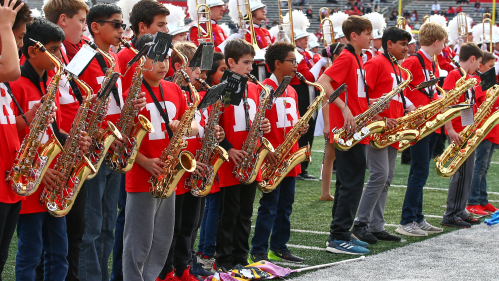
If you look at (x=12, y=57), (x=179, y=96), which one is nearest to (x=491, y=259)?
(x=179, y=96)

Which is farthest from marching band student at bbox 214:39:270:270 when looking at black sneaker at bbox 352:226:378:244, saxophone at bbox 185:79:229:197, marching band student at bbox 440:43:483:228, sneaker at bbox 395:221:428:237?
marching band student at bbox 440:43:483:228

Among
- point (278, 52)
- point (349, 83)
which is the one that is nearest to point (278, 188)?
point (278, 52)

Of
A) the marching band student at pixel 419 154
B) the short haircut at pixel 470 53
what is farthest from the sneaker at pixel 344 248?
the short haircut at pixel 470 53

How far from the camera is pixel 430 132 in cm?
652

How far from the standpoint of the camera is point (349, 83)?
5.99 metres

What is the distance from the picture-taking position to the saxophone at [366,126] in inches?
226

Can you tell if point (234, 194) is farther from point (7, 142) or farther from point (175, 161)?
point (7, 142)

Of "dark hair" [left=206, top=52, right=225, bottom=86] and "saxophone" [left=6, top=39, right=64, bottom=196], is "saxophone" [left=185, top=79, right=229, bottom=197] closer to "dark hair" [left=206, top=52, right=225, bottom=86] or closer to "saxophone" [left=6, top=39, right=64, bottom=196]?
"dark hair" [left=206, top=52, right=225, bottom=86]

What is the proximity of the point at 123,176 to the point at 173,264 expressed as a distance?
0.84 meters

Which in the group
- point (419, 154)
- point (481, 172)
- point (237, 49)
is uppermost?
point (237, 49)

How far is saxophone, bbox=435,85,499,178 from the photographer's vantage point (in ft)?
22.8

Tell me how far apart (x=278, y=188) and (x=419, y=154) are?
6.98 feet

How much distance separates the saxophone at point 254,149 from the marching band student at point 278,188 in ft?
0.98

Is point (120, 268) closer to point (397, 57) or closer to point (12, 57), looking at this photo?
point (12, 57)
